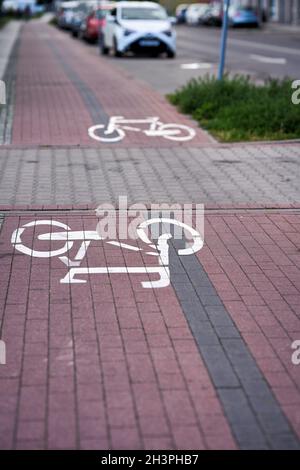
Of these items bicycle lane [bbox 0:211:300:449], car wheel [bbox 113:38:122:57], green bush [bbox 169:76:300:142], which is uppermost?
bicycle lane [bbox 0:211:300:449]

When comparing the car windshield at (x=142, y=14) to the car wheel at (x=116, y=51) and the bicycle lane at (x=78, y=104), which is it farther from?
the bicycle lane at (x=78, y=104)

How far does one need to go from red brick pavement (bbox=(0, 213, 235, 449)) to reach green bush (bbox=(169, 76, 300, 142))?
22.7 feet

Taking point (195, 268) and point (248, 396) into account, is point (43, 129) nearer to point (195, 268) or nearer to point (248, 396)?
point (195, 268)

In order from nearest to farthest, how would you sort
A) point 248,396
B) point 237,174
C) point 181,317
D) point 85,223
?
1. point 248,396
2. point 181,317
3. point 85,223
4. point 237,174

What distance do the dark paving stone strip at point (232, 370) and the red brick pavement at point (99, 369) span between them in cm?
7

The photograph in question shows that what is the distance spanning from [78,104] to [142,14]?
1458 centimetres

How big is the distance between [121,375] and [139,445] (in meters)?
0.88

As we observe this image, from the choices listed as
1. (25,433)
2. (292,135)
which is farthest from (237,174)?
(25,433)

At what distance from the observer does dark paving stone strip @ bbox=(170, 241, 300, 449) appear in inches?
180

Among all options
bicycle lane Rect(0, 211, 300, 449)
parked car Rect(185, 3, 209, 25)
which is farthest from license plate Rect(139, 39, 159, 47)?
parked car Rect(185, 3, 209, 25)

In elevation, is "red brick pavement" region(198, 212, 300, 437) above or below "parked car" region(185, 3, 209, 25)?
above

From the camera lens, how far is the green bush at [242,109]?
44.8 feet

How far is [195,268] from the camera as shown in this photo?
738 centimetres

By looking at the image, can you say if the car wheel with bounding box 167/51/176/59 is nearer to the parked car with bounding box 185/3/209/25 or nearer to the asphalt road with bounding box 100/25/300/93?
the asphalt road with bounding box 100/25/300/93
